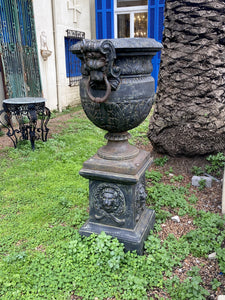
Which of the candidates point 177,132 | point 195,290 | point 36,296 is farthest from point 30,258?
point 177,132

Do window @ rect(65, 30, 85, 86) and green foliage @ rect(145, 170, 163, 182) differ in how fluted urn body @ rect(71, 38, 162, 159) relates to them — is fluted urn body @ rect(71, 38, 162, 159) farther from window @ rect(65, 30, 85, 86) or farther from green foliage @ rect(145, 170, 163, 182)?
window @ rect(65, 30, 85, 86)

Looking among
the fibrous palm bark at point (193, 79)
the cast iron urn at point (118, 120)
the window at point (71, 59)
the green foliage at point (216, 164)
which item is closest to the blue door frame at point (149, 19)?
the window at point (71, 59)

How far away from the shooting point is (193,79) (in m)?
3.50

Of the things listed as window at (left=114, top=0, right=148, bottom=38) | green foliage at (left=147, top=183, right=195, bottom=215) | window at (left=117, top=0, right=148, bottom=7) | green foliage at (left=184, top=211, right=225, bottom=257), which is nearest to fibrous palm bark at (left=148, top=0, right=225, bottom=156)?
green foliage at (left=147, top=183, right=195, bottom=215)

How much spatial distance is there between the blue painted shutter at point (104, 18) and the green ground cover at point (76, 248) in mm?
7236

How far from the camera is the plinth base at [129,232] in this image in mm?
2223

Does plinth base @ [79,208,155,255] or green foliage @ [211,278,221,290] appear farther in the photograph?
plinth base @ [79,208,155,255]

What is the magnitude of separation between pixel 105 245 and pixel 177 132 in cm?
213

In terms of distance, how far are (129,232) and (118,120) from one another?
990 millimetres

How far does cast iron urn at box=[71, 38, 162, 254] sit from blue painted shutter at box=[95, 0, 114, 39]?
7.95 meters

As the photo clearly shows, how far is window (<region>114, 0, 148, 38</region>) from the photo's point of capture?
9273mm

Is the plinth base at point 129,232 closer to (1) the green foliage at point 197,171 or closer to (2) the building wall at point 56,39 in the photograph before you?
(1) the green foliage at point 197,171

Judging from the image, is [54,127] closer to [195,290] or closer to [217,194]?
[217,194]

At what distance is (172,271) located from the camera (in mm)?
2123
